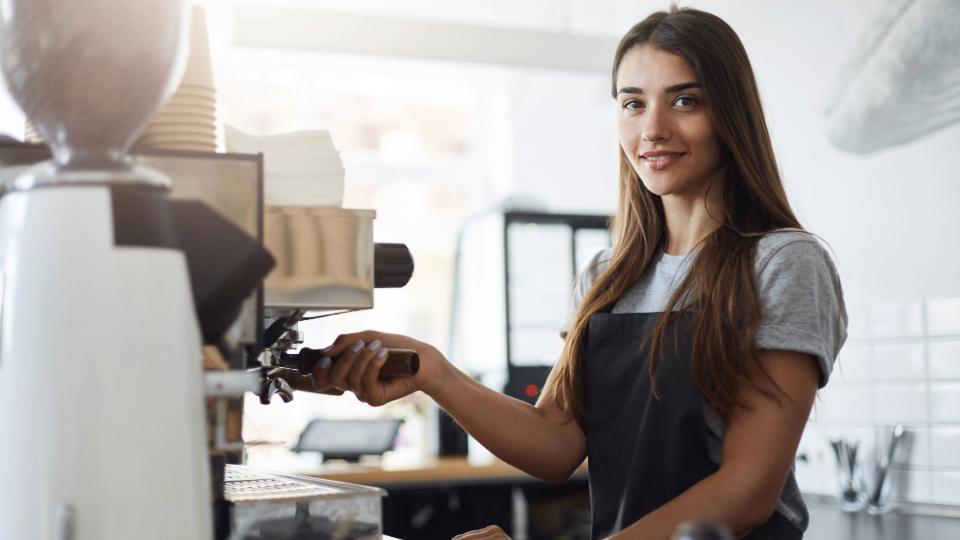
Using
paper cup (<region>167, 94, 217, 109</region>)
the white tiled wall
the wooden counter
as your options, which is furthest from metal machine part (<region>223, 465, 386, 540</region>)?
the wooden counter

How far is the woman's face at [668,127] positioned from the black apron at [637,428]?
202 millimetres

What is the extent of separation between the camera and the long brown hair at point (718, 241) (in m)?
1.02

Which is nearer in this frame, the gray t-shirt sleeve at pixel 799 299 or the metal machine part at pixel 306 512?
the metal machine part at pixel 306 512

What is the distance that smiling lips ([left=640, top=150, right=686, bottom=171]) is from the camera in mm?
1175

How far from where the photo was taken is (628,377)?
1176mm

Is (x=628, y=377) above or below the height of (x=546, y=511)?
above

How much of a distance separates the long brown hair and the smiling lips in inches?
2.7

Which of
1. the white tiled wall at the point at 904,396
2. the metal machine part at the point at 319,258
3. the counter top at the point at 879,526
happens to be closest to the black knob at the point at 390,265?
the metal machine part at the point at 319,258

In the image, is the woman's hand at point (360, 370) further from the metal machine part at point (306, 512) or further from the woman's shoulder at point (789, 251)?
the woman's shoulder at point (789, 251)

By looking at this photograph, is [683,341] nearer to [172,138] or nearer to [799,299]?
[799,299]

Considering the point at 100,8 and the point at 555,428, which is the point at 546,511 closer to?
the point at 555,428

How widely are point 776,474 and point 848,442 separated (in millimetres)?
1385

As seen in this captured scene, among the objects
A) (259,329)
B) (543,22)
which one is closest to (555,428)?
(259,329)

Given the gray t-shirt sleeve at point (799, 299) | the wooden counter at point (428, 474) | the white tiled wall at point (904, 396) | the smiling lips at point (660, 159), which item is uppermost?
the smiling lips at point (660, 159)
